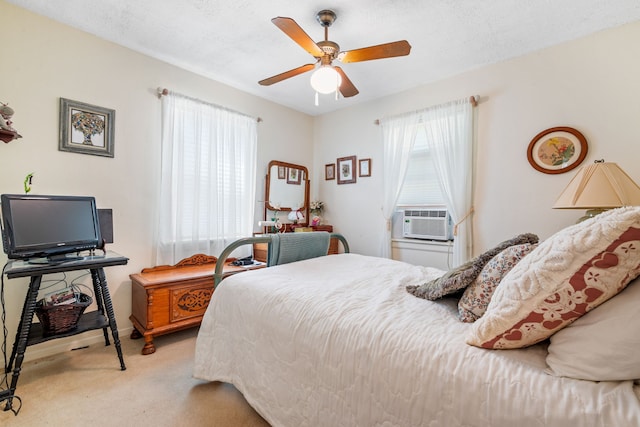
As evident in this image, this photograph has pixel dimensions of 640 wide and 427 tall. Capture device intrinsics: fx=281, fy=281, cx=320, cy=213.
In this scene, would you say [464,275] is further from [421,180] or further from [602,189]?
[421,180]

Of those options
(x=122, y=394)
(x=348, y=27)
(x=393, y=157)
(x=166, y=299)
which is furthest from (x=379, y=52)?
(x=122, y=394)

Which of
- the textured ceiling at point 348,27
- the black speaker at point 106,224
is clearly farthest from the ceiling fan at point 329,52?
the black speaker at point 106,224

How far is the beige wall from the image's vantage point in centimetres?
207

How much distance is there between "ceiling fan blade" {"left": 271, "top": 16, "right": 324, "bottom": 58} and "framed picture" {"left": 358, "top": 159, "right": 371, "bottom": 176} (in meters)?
1.79

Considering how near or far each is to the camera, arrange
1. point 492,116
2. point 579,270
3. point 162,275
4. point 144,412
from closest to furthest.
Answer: point 579,270
point 144,412
point 162,275
point 492,116

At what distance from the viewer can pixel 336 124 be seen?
3949 millimetres

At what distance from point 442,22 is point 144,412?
323 centimetres

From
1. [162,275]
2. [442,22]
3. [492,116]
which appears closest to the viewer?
[442,22]

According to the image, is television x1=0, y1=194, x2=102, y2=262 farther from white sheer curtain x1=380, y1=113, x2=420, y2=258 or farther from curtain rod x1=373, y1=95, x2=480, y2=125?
curtain rod x1=373, y1=95, x2=480, y2=125

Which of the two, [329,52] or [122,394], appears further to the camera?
[329,52]

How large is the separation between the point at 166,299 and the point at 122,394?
0.73 metres

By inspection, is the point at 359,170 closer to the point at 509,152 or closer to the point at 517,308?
the point at 509,152

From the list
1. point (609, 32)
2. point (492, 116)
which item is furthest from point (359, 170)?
point (609, 32)

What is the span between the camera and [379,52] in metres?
1.84
